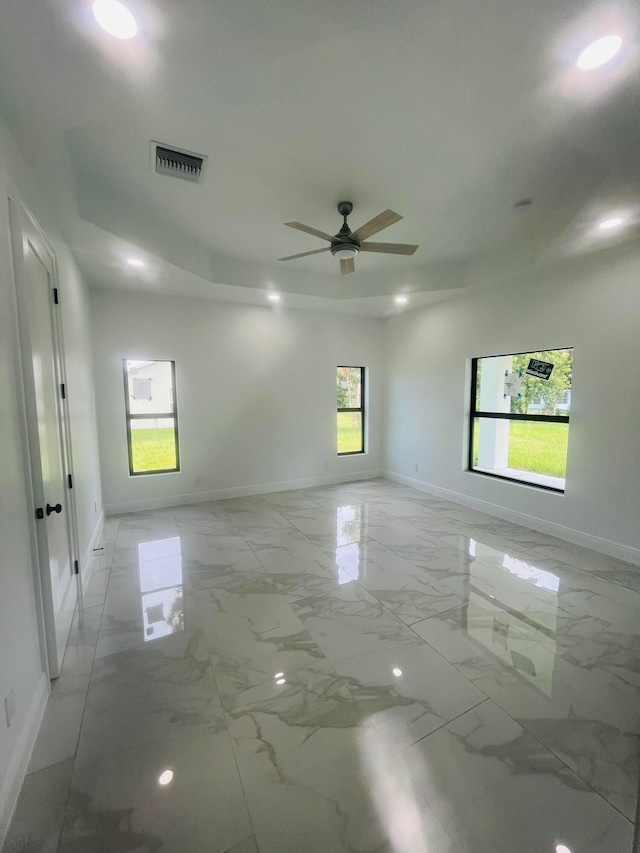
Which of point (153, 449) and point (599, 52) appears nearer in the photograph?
point (599, 52)

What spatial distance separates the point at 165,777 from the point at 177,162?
10.9 feet

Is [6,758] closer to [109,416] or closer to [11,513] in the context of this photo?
[11,513]

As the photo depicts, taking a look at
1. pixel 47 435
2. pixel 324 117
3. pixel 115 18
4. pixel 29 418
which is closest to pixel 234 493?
pixel 47 435

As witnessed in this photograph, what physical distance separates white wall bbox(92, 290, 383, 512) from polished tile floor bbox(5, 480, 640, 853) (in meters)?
1.84

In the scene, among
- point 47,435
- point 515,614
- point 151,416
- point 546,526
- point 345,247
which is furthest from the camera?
point 151,416

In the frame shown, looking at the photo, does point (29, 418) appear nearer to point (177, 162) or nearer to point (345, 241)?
point (177, 162)

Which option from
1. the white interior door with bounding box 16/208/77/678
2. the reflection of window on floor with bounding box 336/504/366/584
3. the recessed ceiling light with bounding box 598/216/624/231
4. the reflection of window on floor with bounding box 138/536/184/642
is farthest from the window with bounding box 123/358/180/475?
the recessed ceiling light with bounding box 598/216/624/231

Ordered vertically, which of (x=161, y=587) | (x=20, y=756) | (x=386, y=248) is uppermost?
(x=386, y=248)

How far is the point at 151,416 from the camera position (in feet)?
15.6

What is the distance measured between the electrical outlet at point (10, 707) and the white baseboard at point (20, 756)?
0.19ft

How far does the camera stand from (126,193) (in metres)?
2.81

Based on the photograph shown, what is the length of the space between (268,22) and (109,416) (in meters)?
4.18

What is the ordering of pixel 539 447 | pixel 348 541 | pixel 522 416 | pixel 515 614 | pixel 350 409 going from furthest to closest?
pixel 350 409
pixel 522 416
pixel 539 447
pixel 348 541
pixel 515 614

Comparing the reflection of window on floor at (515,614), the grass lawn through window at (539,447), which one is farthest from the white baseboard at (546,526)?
the reflection of window on floor at (515,614)
